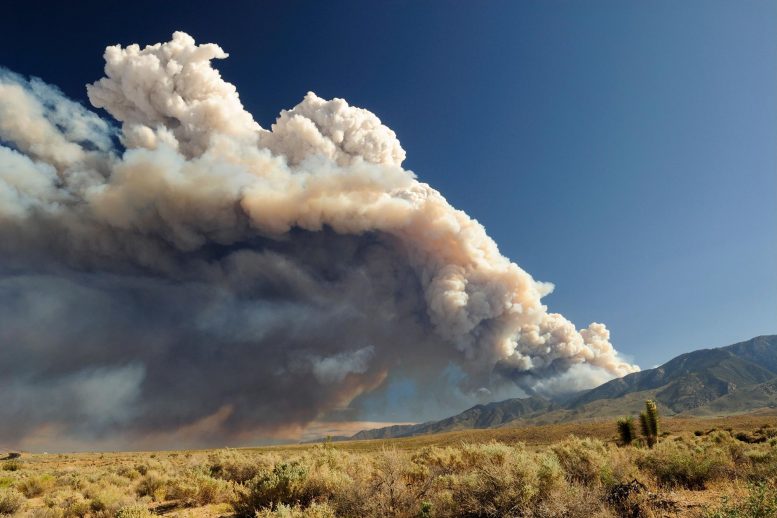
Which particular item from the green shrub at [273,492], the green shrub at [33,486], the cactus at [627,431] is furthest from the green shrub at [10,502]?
the cactus at [627,431]

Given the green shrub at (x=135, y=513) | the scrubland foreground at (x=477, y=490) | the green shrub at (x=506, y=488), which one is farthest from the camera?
the green shrub at (x=135, y=513)

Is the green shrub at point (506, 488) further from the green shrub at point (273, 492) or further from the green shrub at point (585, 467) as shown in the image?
the green shrub at point (273, 492)

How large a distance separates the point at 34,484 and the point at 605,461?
86.7ft

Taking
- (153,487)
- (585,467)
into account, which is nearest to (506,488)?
(585,467)

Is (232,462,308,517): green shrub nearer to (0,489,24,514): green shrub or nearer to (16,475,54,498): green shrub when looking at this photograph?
(0,489,24,514): green shrub

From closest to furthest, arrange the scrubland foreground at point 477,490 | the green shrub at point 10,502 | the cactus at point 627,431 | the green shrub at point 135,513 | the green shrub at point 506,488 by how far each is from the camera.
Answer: the scrubland foreground at point 477,490 < the green shrub at point 506,488 < the green shrub at point 135,513 < the green shrub at point 10,502 < the cactus at point 627,431

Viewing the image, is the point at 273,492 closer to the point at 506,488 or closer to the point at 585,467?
the point at 506,488

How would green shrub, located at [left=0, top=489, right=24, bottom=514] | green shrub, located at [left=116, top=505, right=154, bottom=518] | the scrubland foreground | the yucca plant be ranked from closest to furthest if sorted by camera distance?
the scrubland foreground → green shrub, located at [left=116, top=505, right=154, bottom=518] → green shrub, located at [left=0, top=489, right=24, bottom=514] → the yucca plant

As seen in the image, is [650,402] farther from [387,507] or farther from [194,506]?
[194,506]

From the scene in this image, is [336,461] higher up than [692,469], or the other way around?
[336,461]

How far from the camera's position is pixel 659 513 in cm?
928

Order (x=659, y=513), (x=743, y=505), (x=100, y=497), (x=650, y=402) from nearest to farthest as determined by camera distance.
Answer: (x=743, y=505) → (x=659, y=513) → (x=100, y=497) → (x=650, y=402)

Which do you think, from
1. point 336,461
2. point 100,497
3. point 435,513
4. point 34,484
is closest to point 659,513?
point 435,513

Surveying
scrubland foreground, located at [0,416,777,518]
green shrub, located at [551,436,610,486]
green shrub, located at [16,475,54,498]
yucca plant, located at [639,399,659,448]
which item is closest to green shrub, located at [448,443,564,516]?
scrubland foreground, located at [0,416,777,518]
